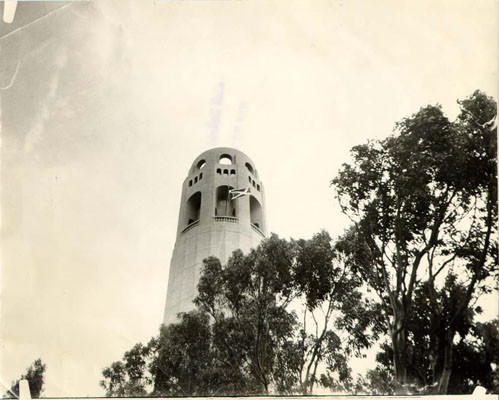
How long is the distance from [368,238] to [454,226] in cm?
124

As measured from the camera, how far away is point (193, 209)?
994 cm

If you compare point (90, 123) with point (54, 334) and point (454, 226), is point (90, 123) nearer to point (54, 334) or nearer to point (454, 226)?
point (54, 334)

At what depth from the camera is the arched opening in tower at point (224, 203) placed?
33.9 ft

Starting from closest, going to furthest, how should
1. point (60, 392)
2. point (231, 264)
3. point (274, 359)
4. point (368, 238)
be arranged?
point (60, 392)
point (274, 359)
point (368, 238)
point (231, 264)

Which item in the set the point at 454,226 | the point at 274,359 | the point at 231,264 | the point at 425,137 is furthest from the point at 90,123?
the point at 454,226

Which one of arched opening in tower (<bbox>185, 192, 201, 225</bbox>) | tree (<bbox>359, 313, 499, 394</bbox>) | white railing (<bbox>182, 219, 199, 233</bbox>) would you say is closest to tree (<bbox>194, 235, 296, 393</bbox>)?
tree (<bbox>359, 313, 499, 394</bbox>)

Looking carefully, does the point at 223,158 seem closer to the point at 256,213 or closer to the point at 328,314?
the point at 256,213

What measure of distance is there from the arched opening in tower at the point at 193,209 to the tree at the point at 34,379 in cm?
381

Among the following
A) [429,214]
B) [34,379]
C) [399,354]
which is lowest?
[34,379]

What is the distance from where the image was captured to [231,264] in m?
7.72

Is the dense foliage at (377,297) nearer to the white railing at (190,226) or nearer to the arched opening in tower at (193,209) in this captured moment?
the white railing at (190,226)

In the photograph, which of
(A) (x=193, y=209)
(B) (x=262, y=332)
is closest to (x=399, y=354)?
(B) (x=262, y=332)

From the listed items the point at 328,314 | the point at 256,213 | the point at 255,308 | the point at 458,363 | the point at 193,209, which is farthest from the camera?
the point at 193,209

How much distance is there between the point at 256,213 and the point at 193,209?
143cm
